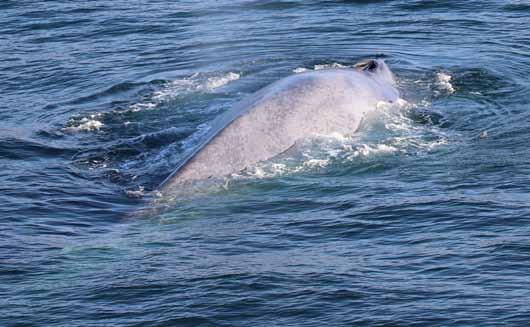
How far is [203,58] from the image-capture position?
95.7 feet

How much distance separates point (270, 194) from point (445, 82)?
8.12m

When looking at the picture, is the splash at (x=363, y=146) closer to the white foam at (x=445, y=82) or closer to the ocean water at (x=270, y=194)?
the ocean water at (x=270, y=194)

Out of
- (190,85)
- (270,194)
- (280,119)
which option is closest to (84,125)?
(190,85)

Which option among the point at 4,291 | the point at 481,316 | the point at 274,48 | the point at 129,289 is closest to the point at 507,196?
the point at 481,316

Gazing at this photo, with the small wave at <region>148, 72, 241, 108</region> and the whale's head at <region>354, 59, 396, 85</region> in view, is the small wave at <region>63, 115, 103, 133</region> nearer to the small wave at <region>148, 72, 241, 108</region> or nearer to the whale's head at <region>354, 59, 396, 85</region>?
the small wave at <region>148, 72, 241, 108</region>

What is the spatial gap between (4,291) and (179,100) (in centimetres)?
1025

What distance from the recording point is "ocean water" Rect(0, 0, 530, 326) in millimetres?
13875

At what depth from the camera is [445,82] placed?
24.8 m

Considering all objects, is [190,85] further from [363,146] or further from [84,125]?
[363,146]

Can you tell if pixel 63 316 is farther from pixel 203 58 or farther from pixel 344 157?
pixel 203 58

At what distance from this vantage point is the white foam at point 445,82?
2416cm

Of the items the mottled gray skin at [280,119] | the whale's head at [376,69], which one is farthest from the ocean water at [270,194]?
the whale's head at [376,69]

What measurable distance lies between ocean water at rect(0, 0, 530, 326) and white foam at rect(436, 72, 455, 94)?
0.21ft

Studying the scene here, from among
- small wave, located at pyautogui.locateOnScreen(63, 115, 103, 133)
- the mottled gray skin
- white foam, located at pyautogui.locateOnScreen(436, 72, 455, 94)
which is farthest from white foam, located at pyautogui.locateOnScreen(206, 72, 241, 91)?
white foam, located at pyautogui.locateOnScreen(436, 72, 455, 94)
